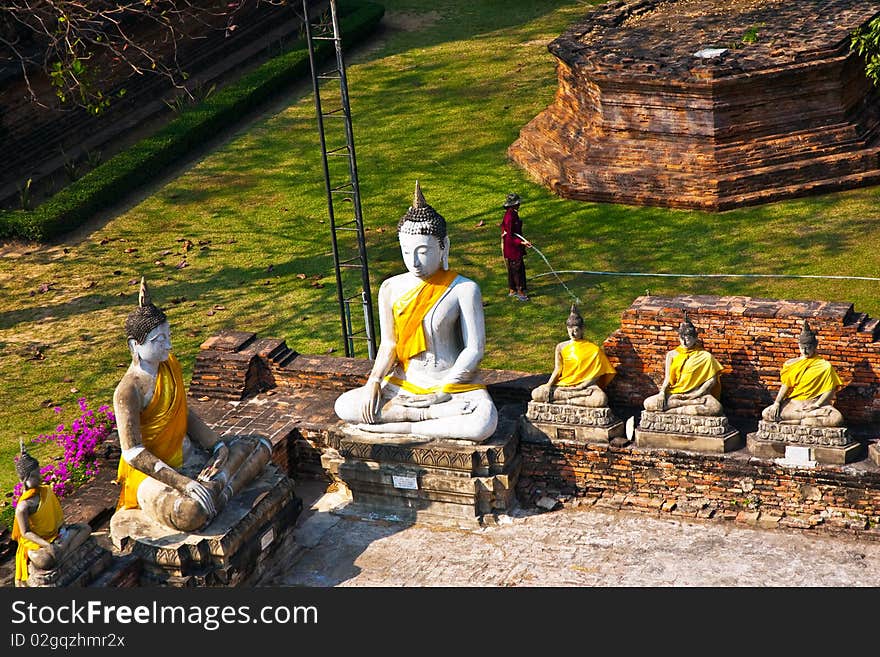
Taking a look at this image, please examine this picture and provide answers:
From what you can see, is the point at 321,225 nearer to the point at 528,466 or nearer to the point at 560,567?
the point at 528,466

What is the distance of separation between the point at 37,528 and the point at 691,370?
5.26 metres

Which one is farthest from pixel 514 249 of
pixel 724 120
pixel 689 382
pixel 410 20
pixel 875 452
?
pixel 410 20

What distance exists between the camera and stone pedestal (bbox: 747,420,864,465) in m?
12.0

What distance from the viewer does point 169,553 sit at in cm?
1138

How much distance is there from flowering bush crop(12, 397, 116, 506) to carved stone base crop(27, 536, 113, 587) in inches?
82.4

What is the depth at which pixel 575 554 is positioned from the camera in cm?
1208

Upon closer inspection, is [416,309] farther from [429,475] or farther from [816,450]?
[816,450]

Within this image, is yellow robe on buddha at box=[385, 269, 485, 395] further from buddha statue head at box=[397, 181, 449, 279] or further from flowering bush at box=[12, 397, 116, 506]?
flowering bush at box=[12, 397, 116, 506]

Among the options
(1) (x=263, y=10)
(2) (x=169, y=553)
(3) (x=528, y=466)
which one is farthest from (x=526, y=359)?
(1) (x=263, y=10)

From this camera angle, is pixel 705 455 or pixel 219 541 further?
pixel 705 455

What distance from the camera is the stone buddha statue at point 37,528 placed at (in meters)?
10.7

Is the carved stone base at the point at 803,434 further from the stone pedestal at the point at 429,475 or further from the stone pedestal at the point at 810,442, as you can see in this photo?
the stone pedestal at the point at 429,475

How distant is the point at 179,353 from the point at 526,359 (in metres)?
3.89

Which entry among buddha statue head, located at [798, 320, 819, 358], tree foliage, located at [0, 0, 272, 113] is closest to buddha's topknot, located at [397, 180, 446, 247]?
buddha statue head, located at [798, 320, 819, 358]
